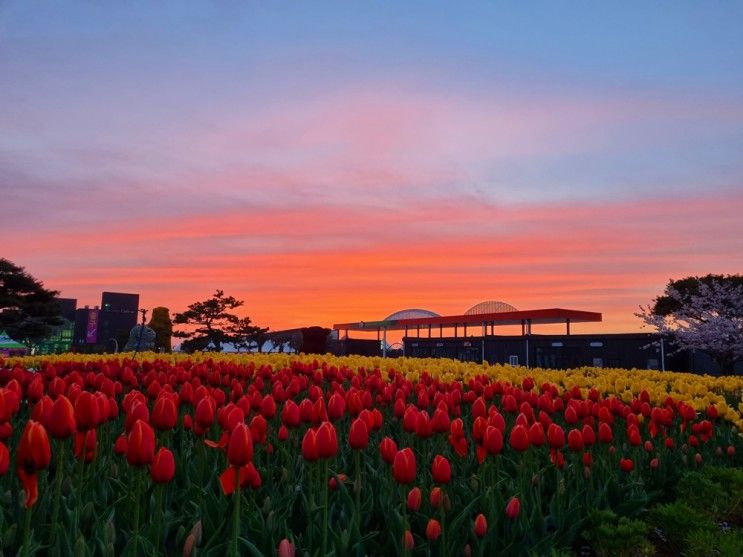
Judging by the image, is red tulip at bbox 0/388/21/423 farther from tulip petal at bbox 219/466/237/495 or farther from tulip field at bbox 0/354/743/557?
tulip petal at bbox 219/466/237/495

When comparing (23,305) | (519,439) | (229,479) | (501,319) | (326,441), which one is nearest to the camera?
(229,479)

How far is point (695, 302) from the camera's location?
41844 mm

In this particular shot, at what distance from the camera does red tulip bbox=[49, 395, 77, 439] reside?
364 centimetres

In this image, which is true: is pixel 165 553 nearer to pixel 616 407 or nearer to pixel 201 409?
pixel 201 409

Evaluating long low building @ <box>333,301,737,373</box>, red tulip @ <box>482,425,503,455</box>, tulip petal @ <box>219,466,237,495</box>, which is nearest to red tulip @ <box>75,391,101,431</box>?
tulip petal @ <box>219,466,237,495</box>

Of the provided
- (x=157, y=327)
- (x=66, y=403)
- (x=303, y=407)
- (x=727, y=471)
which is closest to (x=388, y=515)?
(x=303, y=407)

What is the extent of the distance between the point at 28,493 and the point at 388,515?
7.17 feet

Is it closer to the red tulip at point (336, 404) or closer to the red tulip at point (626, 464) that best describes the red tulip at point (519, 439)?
the red tulip at point (336, 404)

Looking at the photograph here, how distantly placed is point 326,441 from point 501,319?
4504 centimetres

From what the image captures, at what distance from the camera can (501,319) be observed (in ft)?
157

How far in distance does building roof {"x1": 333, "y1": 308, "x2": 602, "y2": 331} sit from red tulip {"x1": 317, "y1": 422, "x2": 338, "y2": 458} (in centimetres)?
4024

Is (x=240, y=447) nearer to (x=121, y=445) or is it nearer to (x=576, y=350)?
(x=121, y=445)

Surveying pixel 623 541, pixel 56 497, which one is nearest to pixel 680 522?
pixel 623 541

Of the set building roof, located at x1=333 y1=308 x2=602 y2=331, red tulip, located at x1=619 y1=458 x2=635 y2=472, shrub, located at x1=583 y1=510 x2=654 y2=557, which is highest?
building roof, located at x1=333 y1=308 x2=602 y2=331
